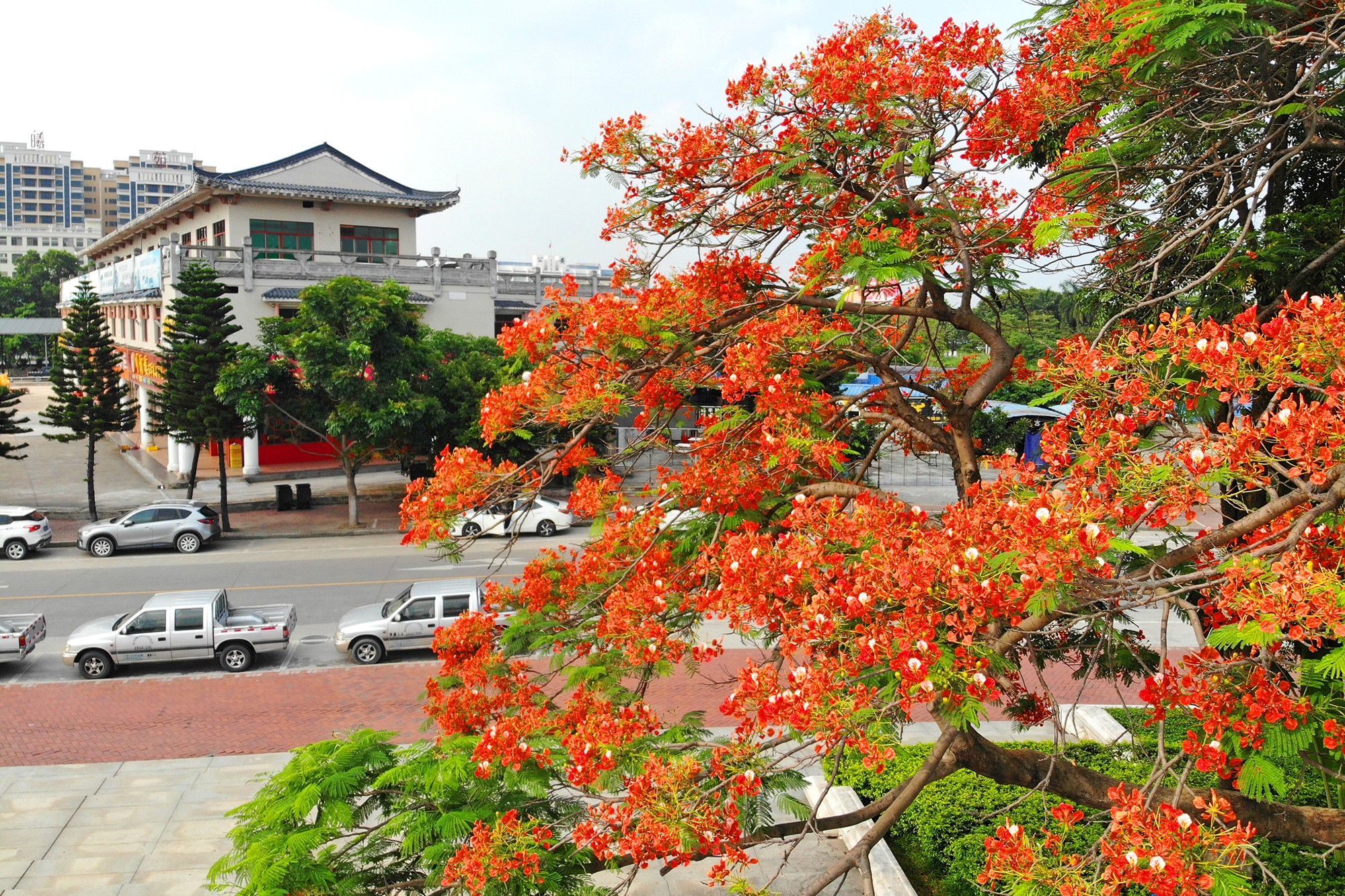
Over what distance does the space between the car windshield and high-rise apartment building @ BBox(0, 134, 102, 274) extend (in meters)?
132

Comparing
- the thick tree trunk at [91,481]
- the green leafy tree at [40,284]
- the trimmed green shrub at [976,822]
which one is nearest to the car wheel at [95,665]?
the trimmed green shrub at [976,822]

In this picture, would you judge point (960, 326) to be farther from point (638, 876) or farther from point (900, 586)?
point (638, 876)

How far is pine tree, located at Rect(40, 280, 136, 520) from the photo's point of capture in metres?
25.7

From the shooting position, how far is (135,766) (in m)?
11.9

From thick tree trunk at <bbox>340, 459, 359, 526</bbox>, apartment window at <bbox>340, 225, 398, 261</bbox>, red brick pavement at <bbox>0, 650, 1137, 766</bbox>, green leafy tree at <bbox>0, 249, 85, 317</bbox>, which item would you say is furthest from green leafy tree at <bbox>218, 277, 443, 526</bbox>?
green leafy tree at <bbox>0, 249, 85, 317</bbox>

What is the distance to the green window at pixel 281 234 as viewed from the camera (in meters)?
32.6

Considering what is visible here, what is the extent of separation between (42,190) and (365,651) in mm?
148990

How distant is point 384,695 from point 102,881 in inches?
201

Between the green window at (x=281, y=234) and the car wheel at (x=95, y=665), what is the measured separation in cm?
2020

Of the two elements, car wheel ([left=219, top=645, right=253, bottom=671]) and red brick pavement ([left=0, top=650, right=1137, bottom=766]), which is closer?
red brick pavement ([left=0, top=650, right=1137, bottom=766])

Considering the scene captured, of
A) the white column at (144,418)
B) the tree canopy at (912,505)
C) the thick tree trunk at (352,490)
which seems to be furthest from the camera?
the white column at (144,418)

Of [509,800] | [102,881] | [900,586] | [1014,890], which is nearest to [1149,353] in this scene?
[900,586]

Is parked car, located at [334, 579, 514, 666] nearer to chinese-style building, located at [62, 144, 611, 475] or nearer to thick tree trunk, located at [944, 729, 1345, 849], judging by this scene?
thick tree trunk, located at [944, 729, 1345, 849]

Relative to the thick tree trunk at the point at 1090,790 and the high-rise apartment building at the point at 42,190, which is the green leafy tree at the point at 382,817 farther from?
the high-rise apartment building at the point at 42,190
